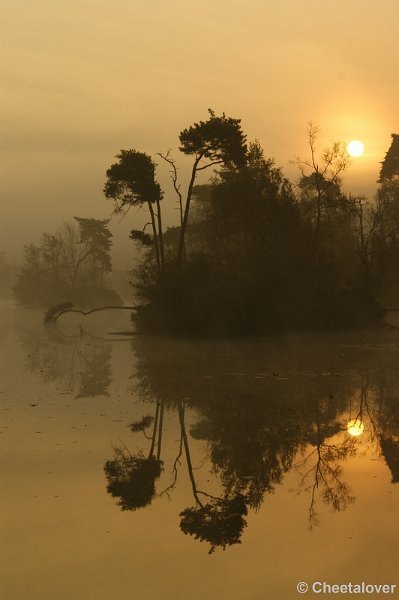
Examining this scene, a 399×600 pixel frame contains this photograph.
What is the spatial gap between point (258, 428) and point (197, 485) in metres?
3.86

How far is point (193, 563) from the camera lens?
6742 mm

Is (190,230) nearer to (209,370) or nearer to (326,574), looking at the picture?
(209,370)

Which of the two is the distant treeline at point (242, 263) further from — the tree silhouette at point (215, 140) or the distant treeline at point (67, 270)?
the distant treeline at point (67, 270)

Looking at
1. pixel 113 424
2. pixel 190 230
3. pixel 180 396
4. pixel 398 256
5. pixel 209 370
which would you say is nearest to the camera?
pixel 113 424

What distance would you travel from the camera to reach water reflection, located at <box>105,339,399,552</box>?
8719 millimetres

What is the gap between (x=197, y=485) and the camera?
9266mm

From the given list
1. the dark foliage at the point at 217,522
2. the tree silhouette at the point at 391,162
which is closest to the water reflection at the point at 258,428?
the dark foliage at the point at 217,522

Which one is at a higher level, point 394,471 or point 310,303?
point 310,303

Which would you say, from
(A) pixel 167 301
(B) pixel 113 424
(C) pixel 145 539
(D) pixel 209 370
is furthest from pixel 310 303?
(C) pixel 145 539

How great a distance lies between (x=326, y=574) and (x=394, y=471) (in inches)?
155

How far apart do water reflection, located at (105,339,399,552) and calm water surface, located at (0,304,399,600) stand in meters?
0.04

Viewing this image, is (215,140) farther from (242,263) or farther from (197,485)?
(197,485)

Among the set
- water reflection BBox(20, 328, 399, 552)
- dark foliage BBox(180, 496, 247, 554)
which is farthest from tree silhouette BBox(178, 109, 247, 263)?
dark foliage BBox(180, 496, 247, 554)

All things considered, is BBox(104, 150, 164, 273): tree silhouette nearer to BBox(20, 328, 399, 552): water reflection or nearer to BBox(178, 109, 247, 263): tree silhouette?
BBox(178, 109, 247, 263): tree silhouette
